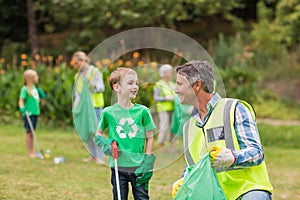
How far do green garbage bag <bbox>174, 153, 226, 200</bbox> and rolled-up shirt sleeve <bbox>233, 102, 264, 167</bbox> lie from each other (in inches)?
5.9

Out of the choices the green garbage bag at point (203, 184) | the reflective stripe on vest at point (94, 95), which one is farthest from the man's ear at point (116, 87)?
the reflective stripe on vest at point (94, 95)

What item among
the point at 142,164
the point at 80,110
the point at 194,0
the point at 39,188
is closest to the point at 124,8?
the point at 194,0

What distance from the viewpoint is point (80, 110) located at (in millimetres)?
8570

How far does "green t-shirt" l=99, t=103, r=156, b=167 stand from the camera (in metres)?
4.50

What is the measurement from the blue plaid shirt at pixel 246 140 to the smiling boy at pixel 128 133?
1.07 meters

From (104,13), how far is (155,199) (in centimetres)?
1349

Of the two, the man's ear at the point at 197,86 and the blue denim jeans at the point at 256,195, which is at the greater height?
the man's ear at the point at 197,86

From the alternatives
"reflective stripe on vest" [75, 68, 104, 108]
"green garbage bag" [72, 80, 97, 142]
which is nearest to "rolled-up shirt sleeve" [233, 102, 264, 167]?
"green garbage bag" [72, 80, 97, 142]

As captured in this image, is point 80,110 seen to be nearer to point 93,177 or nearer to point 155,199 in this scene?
point 93,177

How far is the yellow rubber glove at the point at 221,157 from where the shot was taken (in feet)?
10.9

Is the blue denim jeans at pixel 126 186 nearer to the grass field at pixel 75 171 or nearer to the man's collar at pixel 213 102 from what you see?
the man's collar at pixel 213 102

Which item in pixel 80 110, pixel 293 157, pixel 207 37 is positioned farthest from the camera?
pixel 207 37

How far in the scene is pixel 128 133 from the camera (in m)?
4.53

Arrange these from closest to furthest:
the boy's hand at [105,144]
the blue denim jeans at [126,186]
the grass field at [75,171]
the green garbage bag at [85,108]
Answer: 1. the boy's hand at [105,144]
2. the blue denim jeans at [126,186]
3. the grass field at [75,171]
4. the green garbage bag at [85,108]
